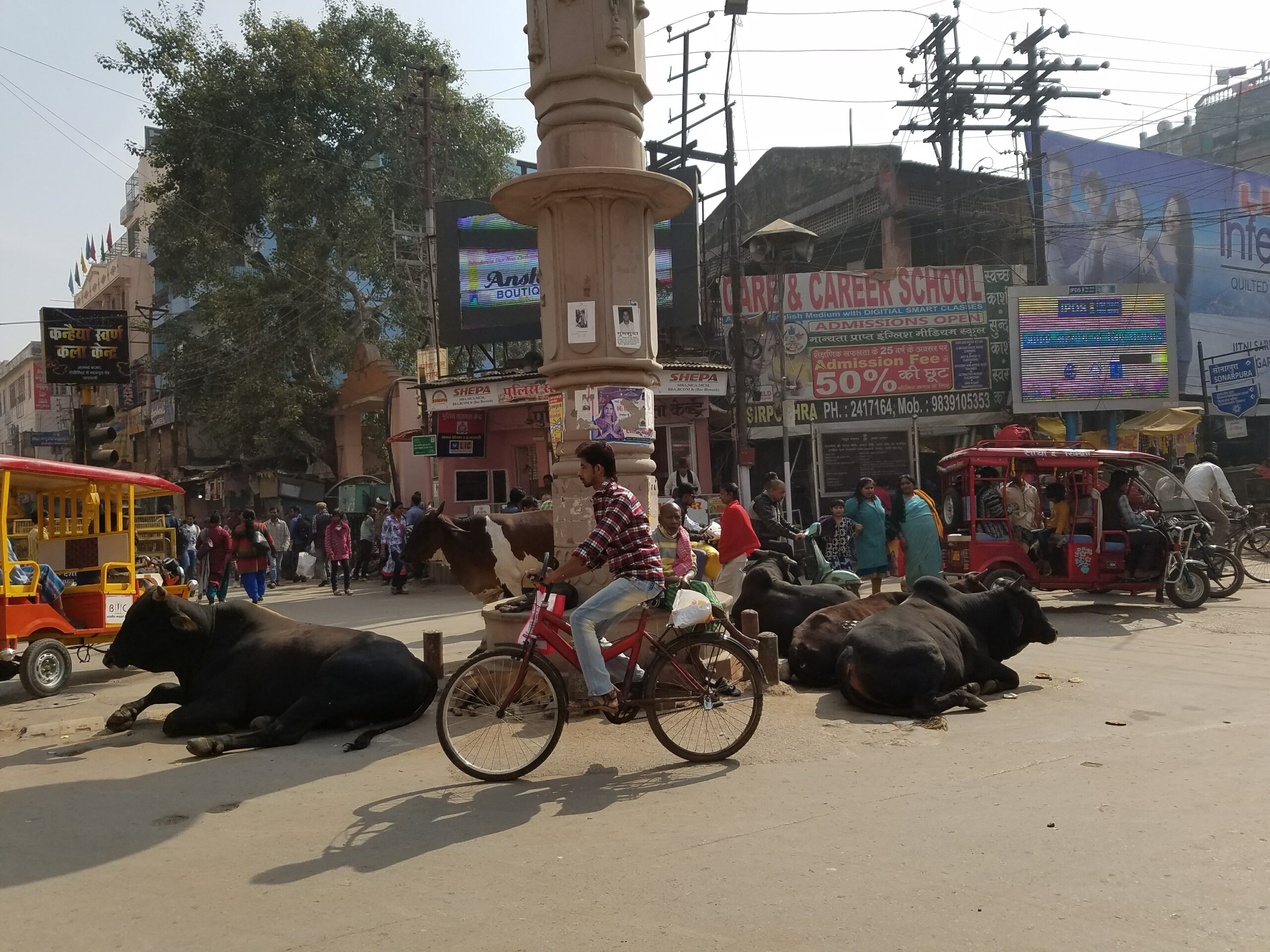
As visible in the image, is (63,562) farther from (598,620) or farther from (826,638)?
(826,638)

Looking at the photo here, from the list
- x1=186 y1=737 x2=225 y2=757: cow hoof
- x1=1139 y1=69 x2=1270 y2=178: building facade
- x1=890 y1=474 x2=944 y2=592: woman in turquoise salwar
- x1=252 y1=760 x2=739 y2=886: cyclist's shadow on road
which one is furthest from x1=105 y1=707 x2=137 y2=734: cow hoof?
x1=1139 y1=69 x2=1270 y2=178: building facade

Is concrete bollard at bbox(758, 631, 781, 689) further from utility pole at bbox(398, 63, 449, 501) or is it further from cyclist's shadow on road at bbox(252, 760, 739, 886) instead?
utility pole at bbox(398, 63, 449, 501)

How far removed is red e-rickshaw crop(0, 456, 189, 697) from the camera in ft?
28.0

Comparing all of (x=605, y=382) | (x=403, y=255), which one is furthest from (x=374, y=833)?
(x=403, y=255)

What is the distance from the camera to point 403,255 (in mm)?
29266

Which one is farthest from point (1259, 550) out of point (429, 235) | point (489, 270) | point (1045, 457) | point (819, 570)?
point (429, 235)

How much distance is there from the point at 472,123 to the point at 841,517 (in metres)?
22.1

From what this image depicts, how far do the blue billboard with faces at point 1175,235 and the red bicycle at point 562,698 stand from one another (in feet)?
72.8

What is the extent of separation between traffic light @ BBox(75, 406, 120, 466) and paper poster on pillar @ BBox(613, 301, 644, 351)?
8454 mm

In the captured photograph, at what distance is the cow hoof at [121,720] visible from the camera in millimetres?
6730

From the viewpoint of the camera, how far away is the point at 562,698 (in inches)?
201

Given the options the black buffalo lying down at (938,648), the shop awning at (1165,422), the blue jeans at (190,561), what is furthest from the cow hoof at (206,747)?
the shop awning at (1165,422)

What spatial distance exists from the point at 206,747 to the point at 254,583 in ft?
30.7

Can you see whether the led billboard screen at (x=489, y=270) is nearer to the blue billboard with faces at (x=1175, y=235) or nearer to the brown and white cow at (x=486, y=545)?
the blue billboard with faces at (x=1175, y=235)
